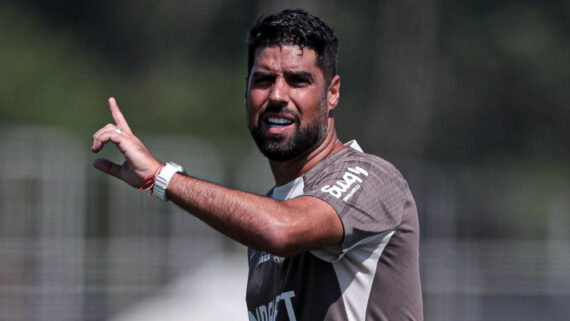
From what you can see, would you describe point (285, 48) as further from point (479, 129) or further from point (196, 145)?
point (479, 129)

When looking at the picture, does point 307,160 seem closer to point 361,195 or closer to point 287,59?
point 287,59

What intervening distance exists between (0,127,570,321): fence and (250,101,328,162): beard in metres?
6.66

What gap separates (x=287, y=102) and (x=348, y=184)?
0.56 metres

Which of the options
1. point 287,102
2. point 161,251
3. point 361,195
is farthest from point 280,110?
point 161,251

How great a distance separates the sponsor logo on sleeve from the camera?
3744mm

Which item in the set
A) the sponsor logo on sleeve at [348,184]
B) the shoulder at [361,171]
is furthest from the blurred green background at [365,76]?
the sponsor logo on sleeve at [348,184]

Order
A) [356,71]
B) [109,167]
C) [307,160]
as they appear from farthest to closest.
Answer: [356,71], [307,160], [109,167]

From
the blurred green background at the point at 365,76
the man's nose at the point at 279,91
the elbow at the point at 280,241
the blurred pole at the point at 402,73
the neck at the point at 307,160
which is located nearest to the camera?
the elbow at the point at 280,241

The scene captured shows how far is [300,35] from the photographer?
4281 mm

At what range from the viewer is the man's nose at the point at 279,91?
4164 millimetres

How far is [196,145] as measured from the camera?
39.8ft

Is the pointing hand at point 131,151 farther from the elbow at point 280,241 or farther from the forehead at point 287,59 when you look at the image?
the forehead at point 287,59

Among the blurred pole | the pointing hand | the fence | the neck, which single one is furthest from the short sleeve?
the blurred pole

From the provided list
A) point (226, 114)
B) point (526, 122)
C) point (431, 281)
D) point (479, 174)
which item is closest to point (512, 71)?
point (526, 122)
